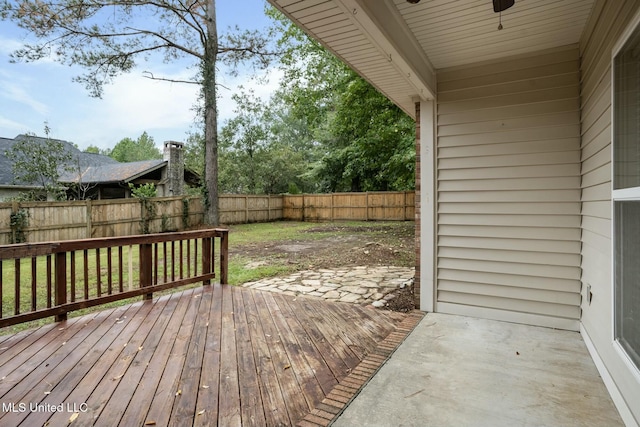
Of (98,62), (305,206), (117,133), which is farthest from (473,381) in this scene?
(117,133)

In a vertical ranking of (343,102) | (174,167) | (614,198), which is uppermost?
(343,102)

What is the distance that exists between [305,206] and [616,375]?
46.5 feet

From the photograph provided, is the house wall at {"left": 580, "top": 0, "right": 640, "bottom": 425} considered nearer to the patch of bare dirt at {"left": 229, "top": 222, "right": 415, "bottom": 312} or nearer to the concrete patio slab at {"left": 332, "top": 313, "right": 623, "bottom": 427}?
the concrete patio slab at {"left": 332, "top": 313, "right": 623, "bottom": 427}

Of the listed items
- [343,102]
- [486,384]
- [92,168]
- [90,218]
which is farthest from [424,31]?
[92,168]

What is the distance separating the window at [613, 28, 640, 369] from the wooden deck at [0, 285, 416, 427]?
140 cm

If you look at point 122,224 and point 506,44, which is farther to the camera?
point 122,224

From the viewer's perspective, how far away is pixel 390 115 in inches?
333

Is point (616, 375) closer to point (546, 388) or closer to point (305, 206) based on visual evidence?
point (546, 388)

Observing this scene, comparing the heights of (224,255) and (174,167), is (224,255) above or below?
below

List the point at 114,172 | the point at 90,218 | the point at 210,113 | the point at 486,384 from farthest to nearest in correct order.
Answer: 1. the point at 114,172
2. the point at 210,113
3. the point at 90,218
4. the point at 486,384

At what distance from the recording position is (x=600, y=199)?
7.30ft

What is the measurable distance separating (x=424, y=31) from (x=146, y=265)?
3607 millimetres

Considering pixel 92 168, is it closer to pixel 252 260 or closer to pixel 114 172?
pixel 114 172

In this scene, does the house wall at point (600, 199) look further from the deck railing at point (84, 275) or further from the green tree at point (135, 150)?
the green tree at point (135, 150)
